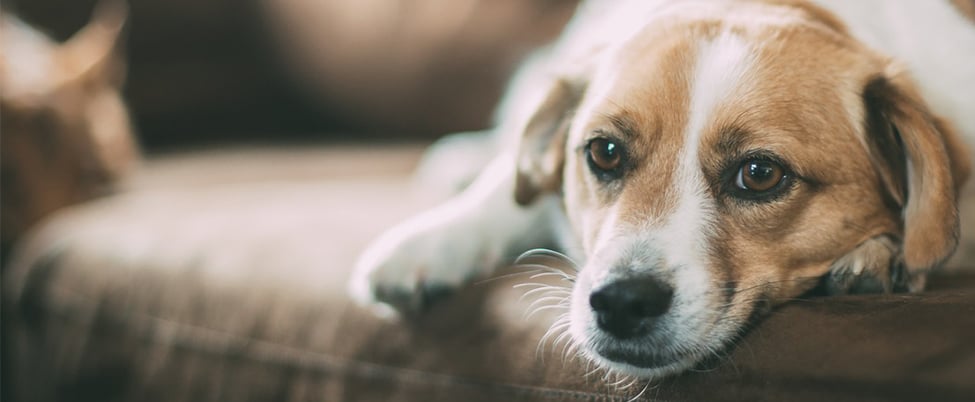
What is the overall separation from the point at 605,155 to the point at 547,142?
0.23m

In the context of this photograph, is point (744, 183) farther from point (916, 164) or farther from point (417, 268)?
point (417, 268)

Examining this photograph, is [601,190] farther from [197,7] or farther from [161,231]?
[197,7]

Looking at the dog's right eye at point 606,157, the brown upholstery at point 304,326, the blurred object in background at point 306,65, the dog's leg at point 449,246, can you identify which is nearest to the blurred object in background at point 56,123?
the brown upholstery at point 304,326

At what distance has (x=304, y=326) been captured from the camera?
55.3 inches

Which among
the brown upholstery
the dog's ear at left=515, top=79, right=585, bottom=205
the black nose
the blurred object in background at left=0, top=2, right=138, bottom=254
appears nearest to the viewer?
the brown upholstery

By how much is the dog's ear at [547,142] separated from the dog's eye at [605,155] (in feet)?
0.55

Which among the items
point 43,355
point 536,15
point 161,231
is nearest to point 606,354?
point 161,231

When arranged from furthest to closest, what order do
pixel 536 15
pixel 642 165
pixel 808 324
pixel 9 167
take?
1. pixel 536 15
2. pixel 9 167
3. pixel 642 165
4. pixel 808 324

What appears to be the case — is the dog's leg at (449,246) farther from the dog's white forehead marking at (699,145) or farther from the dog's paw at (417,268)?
the dog's white forehead marking at (699,145)

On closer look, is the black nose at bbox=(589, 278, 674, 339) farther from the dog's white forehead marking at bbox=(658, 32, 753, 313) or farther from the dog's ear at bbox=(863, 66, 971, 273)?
the dog's ear at bbox=(863, 66, 971, 273)

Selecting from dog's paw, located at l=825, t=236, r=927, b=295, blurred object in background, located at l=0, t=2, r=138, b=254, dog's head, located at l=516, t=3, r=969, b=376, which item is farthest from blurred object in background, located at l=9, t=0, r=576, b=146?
dog's paw, located at l=825, t=236, r=927, b=295

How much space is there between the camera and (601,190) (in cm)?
121

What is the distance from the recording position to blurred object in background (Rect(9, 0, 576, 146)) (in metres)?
2.67

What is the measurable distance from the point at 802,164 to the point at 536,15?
1.59 meters
